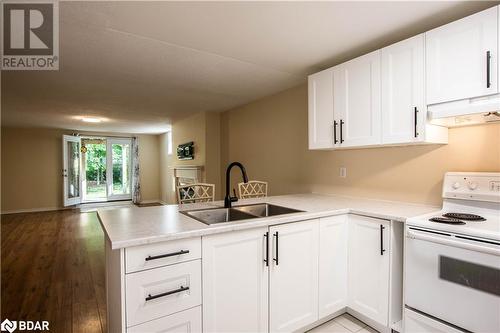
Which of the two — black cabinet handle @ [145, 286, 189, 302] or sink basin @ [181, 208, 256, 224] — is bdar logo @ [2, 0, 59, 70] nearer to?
sink basin @ [181, 208, 256, 224]

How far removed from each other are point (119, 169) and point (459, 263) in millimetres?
9481

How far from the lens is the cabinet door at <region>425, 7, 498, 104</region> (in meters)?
1.55

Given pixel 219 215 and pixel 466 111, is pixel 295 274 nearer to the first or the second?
pixel 219 215

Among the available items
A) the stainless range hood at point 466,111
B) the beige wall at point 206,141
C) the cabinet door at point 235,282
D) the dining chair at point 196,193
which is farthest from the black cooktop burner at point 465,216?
the beige wall at point 206,141

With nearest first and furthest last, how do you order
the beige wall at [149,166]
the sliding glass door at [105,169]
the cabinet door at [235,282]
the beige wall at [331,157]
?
the cabinet door at [235,282] → the beige wall at [331,157] → the sliding glass door at [105,169] → the beige wall at [149,166]

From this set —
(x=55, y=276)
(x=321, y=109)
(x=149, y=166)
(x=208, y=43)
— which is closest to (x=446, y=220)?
(x=321, y=109)

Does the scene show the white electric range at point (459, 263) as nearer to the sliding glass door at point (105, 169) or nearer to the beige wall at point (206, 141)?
the beige wall at point (206, 141)

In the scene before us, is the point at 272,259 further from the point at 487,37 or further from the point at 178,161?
the point at 178,161

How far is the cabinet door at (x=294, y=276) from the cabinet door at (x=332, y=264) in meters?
0.06

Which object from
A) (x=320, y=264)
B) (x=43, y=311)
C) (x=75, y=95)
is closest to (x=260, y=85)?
(x=320, y=264)

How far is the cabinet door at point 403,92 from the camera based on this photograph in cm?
A: 189

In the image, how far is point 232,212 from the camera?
7.11ft

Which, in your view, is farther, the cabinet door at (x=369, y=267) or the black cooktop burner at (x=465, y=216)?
the cabinet door at (x=369, y=267)

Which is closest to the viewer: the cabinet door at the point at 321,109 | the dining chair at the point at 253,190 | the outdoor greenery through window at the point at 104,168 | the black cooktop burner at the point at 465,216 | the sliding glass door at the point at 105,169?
the black cooktop burner at the point at 465,216
